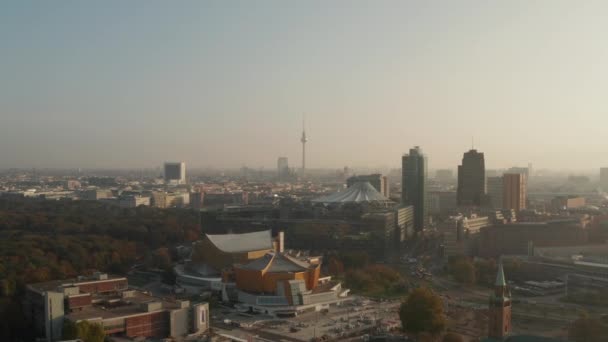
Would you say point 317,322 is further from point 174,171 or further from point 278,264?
point 174,171

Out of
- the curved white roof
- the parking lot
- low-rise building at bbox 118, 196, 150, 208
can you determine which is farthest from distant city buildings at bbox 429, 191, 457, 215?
the parking lot

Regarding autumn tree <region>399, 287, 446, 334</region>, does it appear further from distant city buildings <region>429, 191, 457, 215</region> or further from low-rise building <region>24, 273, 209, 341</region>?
distant city buildings <region>429, 191, 457, 215</region>

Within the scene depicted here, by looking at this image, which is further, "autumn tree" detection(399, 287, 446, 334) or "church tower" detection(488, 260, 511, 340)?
"autumn tree" detection(399, 287, 446, 334)

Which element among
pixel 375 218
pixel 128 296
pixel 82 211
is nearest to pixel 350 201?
pixel 375 218

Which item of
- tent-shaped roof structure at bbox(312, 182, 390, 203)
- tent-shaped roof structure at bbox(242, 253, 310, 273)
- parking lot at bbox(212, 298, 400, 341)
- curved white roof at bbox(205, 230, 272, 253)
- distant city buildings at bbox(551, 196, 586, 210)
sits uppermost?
tent-shaped roof structure at bbox(312, 182, 390, 203)

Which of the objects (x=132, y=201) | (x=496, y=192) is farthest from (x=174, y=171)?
(x=496, y=192)

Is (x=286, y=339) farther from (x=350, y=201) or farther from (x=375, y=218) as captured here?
(x=350, y=201)

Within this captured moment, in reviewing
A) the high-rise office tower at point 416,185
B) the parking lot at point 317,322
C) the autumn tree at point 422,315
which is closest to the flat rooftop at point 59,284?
the parking lot at point 317,322
